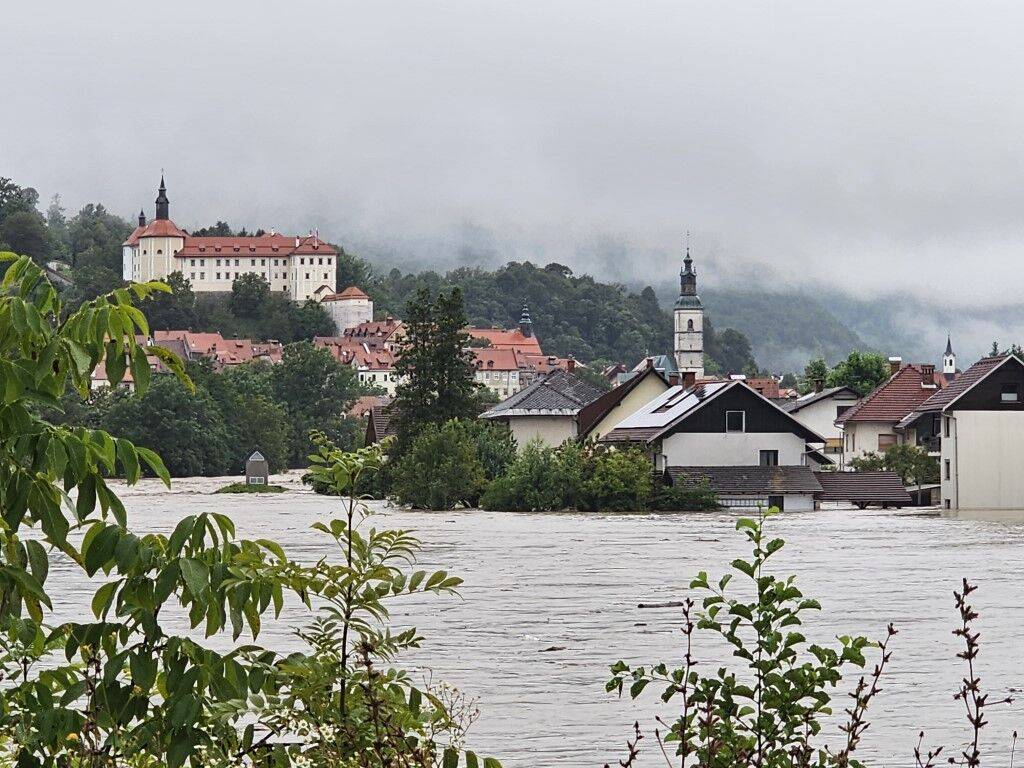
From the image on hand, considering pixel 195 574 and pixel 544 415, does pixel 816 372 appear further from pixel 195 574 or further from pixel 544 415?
pixel 195 574

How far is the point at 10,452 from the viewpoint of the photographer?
5.36 meters

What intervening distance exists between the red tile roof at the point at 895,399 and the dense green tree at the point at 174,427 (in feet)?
142

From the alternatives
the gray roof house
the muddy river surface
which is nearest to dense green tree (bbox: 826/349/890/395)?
the gray roof house

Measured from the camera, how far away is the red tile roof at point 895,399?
8600 cm

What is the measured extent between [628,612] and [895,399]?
62277 millimetres

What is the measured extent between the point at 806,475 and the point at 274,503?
22.3 m

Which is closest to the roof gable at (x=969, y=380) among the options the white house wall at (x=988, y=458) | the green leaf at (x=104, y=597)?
the white house wall at (x=988, y=458)

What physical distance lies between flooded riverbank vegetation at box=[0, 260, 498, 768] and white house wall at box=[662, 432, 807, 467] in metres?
65.9

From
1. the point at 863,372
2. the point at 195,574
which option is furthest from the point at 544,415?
the point at 195,574

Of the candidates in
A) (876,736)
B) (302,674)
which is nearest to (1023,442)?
(876,736)

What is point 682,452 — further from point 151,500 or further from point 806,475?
point 151,500

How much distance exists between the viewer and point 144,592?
5.59m

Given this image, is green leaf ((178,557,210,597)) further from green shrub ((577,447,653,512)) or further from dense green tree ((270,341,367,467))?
dense green tree ((270,341,367,467))

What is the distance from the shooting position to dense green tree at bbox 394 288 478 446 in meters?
81.9
